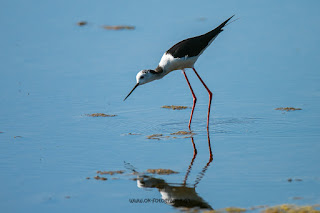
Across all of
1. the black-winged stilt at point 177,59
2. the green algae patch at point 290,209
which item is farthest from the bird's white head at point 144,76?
the green algae patch at point 290,209

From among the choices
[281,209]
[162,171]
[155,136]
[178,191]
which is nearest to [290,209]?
[281,209]

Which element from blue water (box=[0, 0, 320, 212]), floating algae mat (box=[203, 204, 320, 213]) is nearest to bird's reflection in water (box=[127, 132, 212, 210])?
blue water (box=[0, 0, 320, 212])

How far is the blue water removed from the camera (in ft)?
14.9

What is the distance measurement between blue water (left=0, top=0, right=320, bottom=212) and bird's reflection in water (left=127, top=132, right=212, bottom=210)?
0.11 ft

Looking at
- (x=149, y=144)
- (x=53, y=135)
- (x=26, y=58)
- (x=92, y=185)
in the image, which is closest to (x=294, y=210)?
(x=92, y=185)

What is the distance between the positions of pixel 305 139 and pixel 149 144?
1.47 m

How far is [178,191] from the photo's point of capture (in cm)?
445

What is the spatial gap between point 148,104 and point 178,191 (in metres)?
2.60

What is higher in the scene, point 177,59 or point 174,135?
point 177,59

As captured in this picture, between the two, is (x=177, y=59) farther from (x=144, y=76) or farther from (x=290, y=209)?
(x=290, y=209)

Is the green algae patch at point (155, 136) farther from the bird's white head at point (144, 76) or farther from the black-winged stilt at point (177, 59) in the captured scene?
the bird's white head at point (144, 76)

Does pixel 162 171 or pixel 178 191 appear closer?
pixel 178 191

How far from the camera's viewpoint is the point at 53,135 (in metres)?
5.89

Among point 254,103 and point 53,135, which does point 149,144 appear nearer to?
point 53,135
